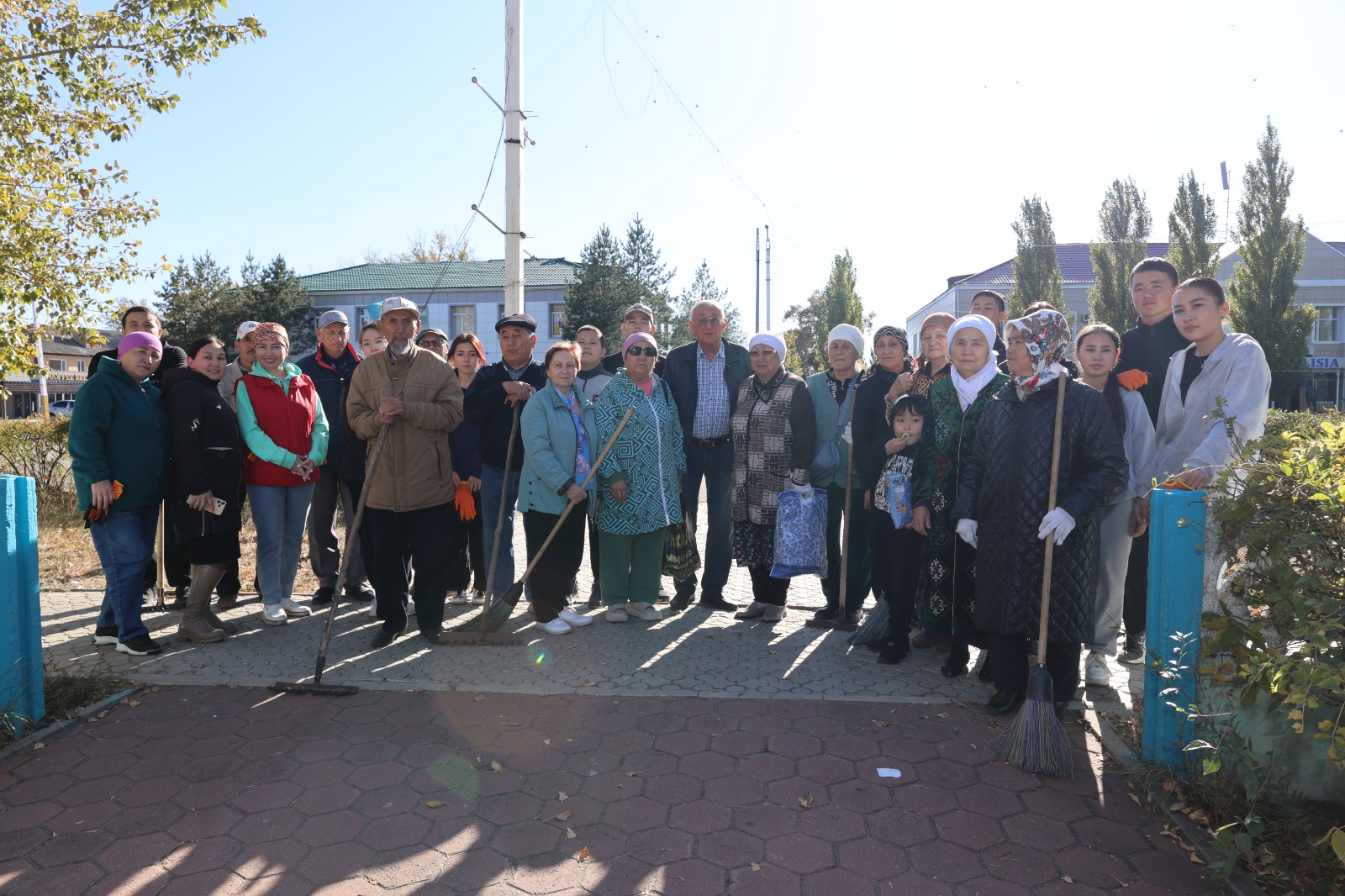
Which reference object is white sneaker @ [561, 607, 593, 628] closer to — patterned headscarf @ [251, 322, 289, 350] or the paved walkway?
the paved walkway

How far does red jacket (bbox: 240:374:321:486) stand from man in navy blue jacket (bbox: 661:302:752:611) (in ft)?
8.60

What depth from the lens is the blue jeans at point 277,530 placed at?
569 centimetres

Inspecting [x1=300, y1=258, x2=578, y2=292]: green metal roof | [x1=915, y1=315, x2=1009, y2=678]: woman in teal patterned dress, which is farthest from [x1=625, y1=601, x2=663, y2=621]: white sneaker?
[x1=300, y1=258, x2=578, y2=292]: green metal roof

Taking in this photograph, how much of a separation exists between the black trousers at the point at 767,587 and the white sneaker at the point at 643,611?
74cm

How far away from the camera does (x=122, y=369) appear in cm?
505

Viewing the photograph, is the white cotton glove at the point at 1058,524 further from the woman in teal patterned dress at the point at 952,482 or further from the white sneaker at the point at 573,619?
the white sneaker at the point at 573,619

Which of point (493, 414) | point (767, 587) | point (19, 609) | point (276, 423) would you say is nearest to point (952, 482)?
point (767, 587)

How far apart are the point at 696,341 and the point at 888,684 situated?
2921mm

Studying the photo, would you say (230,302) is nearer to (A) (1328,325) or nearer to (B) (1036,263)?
(B) (1036,263)

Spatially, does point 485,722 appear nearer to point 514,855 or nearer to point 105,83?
point 514,855

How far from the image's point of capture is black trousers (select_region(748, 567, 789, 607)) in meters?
6.00

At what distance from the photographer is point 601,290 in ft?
107

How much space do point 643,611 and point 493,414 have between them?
176 centimetres

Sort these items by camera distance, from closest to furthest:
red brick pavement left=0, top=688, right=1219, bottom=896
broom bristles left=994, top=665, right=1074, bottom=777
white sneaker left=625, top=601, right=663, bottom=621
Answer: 1. red brick pavement left=0, top=688, right=1219, bottom=896
2. broom bristles left=994, top=665, right=1074, bottom=777
3. white sneaker left=625, top=601, right=663, bottom=621
